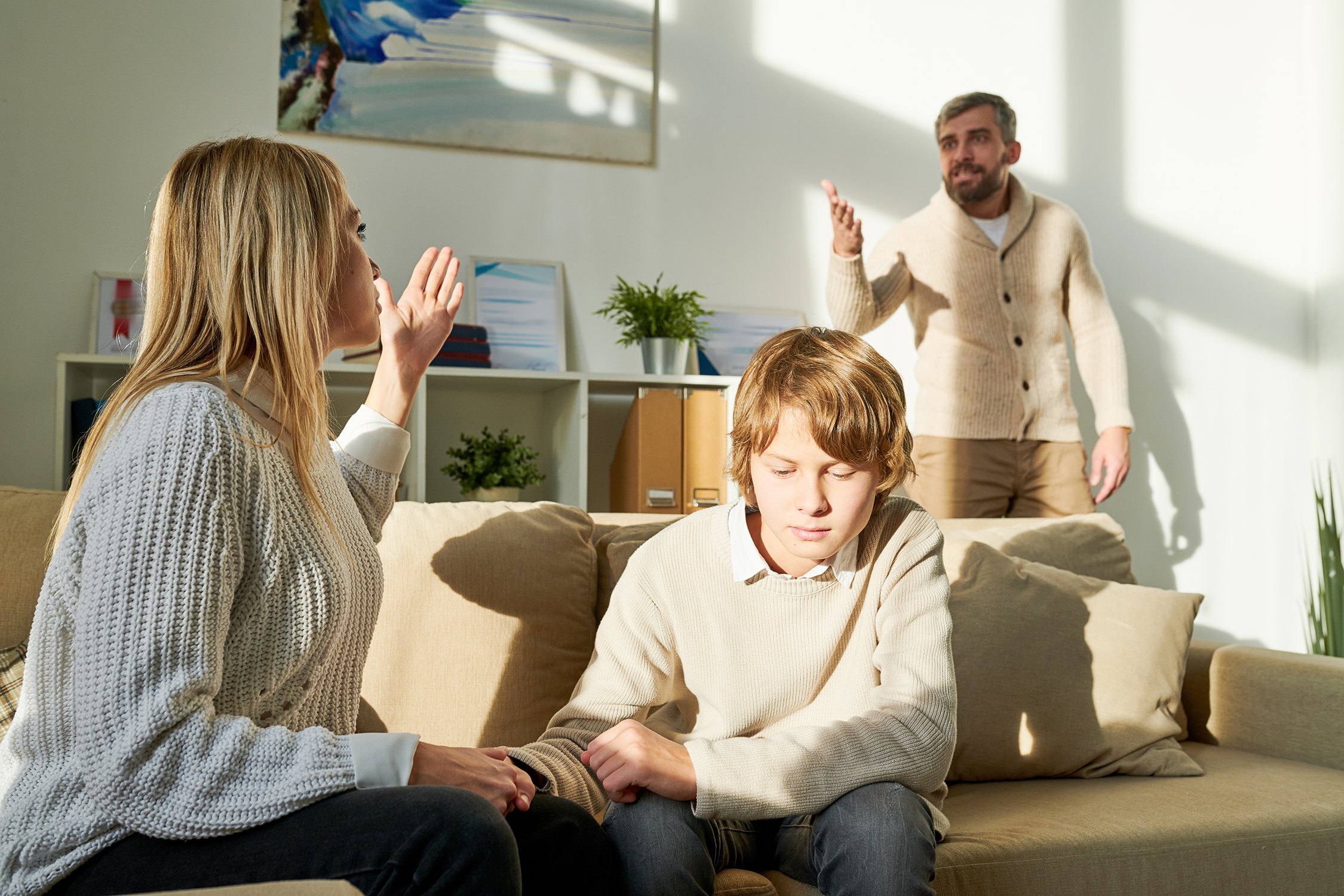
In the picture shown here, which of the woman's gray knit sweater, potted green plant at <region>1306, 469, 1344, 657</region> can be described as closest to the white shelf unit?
the woman's gray knit sweater

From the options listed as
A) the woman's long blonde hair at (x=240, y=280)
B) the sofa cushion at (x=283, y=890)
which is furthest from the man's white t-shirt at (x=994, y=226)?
the sofa cushion at (x=283, y=890)

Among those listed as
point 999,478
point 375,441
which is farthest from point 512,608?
point 999,478

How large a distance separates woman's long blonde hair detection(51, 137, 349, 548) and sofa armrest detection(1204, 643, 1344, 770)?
1.56m

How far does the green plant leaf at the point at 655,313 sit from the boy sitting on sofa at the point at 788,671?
4.35 feet

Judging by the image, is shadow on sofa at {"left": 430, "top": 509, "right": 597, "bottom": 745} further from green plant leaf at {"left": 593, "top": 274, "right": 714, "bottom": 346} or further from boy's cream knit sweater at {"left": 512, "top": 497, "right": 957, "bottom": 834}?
green plant leaf at {"left": 593, "top": 274, "right": 714, "bottom": 346}

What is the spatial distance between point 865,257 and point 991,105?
1.93ft

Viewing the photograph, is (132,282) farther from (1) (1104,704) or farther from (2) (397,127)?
(1) (1104,704)

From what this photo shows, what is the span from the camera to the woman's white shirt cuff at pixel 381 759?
0.82m

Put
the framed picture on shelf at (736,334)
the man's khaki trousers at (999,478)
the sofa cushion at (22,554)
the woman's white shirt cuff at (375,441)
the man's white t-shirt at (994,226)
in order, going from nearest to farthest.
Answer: the woman's white shirt cuff at (375,441) < the sofa cushion at (22,554) < the man's khaki trousers at (999,478) < the man's white t-shirt at (994,226) < the framed picture on shelf at (736,334)

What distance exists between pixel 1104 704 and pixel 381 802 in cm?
122

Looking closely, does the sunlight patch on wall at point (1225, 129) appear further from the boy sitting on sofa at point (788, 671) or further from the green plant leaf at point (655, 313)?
the boy sitting on sofa at point (788, 671)

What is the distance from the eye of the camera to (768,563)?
1.27m

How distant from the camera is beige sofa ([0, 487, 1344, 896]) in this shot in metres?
1.25

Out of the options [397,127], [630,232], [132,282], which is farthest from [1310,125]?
[132,282]
